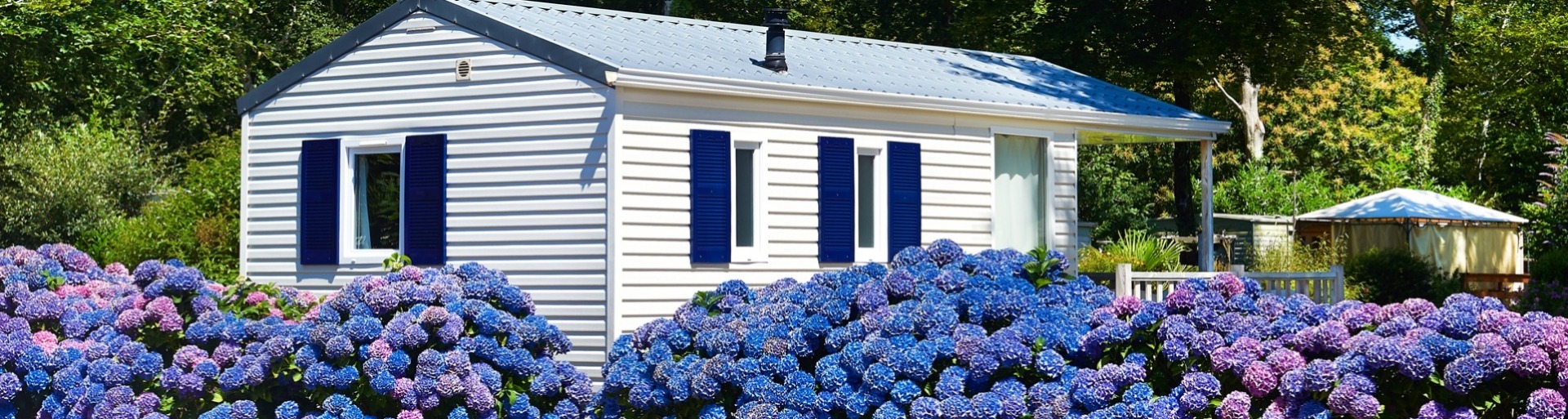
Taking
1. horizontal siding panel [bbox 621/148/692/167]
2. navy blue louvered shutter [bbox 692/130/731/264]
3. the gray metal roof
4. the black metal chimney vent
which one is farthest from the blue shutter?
horizontal siding panel [bbox 621/148/692/167]

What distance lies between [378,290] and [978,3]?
55.2ft

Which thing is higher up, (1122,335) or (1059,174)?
(1059,174)

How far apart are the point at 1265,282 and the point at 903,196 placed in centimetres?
346

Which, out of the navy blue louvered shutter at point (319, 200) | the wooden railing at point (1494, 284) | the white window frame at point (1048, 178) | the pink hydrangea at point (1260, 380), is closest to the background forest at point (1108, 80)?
the wooden railing at point (1494, 284)

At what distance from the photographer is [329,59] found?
13367 millimetres

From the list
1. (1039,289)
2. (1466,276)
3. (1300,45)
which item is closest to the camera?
(1039,289)

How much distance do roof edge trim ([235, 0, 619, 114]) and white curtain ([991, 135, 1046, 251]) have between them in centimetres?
464

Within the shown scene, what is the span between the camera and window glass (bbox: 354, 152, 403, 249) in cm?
1320

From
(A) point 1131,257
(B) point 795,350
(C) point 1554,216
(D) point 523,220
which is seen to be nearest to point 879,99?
(D) point 523,220

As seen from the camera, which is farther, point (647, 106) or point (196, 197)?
point (196, 197)

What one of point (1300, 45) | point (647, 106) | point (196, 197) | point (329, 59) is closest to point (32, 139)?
point (196, 197)

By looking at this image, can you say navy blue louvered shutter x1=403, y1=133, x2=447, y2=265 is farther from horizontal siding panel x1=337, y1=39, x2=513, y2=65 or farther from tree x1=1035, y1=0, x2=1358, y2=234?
tree x1=1035, y1=0, x2=1358, y2=234

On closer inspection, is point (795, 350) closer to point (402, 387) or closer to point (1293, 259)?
point (402, 387)

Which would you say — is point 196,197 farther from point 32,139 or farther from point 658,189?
point 658,189
